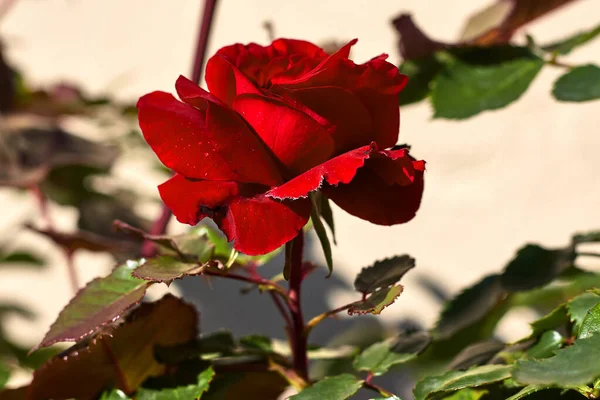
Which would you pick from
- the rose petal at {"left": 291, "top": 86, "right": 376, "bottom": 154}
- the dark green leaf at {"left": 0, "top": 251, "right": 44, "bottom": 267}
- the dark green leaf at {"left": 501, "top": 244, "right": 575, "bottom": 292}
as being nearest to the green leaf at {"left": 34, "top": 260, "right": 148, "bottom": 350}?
the rose petal at {"left": 291, "top": 86, "right": 376, "bottom": 154}

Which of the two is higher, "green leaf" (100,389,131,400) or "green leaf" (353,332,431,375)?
"green leaf" (353,332,431,375)

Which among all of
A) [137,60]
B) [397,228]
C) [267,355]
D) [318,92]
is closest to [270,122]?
[318,92]

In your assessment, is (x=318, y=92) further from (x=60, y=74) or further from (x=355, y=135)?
(x=60, y=74)

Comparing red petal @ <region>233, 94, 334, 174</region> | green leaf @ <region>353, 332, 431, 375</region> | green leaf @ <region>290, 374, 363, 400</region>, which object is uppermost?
red petal @ <region>233, 94, 334, 174</region>

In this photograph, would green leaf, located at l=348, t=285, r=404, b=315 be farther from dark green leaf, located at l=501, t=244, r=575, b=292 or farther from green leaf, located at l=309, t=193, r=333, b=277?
dark green leaf, located at l=501, t=244, r=575, b=292

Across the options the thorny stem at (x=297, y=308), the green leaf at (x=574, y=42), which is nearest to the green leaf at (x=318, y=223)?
the thorny stem at (x=297, y=308)

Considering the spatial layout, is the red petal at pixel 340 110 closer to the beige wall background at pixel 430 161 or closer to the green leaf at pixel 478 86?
the green leaf at pixel 478 86

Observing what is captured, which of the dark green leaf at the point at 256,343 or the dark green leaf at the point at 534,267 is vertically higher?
the dark green leaf at the point at 534,267
